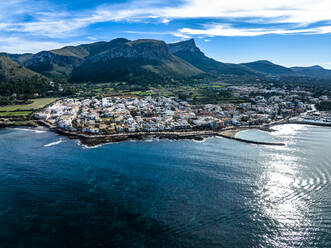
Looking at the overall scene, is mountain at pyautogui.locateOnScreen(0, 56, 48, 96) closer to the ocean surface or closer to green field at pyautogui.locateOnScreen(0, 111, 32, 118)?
green field at pyautogui.locateOnScreen(0, 111, 32, 118)

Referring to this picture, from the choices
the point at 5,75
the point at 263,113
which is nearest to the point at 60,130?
the point at 263,113

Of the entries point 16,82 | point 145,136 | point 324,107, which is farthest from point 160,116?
point 16,82

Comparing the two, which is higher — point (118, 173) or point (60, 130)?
point (60, 130)

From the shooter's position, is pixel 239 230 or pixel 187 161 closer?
pixel 239 230

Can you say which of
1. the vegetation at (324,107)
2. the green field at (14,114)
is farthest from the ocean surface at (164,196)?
the vegetation at (324,107)

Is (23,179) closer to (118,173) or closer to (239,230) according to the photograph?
(118,173)

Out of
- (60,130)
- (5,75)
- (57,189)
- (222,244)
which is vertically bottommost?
(222,244)

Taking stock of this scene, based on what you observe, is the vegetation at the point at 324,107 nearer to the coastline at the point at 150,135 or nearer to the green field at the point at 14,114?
the coastline at the point at 150,135
